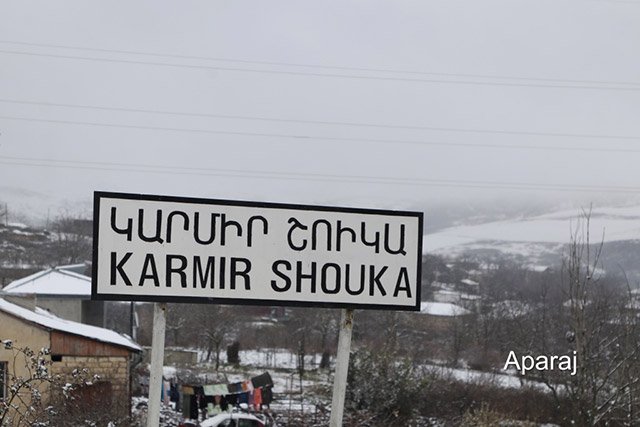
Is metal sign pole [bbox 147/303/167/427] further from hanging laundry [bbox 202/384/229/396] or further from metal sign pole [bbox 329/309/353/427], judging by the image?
hanging laundry [bbox 202/384/229/396]

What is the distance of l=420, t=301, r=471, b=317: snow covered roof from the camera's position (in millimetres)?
58756

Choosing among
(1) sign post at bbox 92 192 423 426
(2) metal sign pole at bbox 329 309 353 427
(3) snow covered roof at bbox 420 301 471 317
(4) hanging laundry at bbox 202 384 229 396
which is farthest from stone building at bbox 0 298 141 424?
(3) snow covered roof at bbox 420 301 471 317

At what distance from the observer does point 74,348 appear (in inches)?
778

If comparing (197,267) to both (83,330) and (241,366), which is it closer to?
(83,330)

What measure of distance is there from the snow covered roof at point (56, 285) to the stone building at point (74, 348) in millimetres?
12554

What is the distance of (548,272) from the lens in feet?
254

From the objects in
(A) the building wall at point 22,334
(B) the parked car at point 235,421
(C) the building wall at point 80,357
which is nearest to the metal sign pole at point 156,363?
(C) the building wall at point 80,357

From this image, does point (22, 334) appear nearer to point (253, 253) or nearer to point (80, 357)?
point (80, 357)

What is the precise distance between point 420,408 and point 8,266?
157 feet

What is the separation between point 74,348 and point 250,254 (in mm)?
17594

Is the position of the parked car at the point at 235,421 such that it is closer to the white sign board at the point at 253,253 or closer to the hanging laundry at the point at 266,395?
the hanging laundry at the point at 266,395

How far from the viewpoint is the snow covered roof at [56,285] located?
33.0 meters

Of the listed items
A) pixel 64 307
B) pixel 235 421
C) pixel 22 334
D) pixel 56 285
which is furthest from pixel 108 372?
pixel 56 285

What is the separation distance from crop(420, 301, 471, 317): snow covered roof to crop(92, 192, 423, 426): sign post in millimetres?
53787
